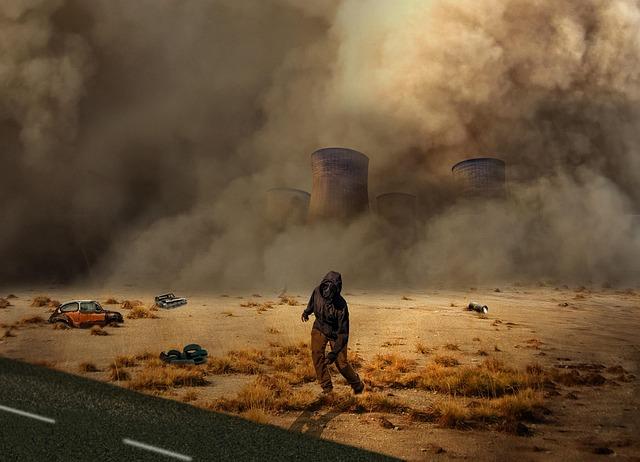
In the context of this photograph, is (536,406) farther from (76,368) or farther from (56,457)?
(76,368)

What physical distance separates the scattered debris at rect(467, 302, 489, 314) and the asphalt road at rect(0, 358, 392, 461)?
1177cm

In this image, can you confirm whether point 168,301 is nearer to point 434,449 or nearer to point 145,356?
point 145,356

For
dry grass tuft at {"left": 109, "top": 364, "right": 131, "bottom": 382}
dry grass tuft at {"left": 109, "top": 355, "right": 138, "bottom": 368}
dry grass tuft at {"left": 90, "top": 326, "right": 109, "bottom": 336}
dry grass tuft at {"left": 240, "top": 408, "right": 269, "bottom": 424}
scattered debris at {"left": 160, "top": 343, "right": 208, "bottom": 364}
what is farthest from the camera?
dry grass tuft at {"left": 90, "top": 326, "right": 109, "bottom": 336}

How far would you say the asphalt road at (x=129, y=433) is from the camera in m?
6.85

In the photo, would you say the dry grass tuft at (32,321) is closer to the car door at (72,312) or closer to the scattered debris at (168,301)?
the car door at (72,312)

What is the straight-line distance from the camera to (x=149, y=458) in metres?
6.70

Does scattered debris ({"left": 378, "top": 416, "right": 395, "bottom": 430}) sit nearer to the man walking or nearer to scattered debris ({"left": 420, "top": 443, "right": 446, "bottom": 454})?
scattered debris ({"left": 420, "top": 443, "right": 446, "bottom": 454})

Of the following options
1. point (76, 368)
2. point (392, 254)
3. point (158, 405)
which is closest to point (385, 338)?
point (158, 405)

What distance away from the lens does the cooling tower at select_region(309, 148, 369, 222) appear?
944 inches

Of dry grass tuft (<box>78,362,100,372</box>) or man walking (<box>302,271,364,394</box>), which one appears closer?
man walking (<box>302,271,364,394</box>)

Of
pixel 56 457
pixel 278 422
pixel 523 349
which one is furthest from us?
pixel 523 349

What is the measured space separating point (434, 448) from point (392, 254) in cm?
2034

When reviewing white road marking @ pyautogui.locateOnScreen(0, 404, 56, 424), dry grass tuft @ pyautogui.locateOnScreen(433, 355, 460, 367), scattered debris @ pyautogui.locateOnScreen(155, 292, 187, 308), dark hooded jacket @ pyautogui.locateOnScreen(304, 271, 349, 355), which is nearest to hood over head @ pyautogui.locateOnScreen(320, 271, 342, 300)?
dark hooded jacket @ pyautogui.locateOnScreen(304, 271, 349, 355)

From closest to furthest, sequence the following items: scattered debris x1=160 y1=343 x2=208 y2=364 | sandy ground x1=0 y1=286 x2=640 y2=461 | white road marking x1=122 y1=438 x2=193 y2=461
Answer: white road marking x1=122 y1=438 x2=193 y2=461, sandy ground x1=0 y1=286 x2=640 y2=461, scattered debris x1=160 y1=343 x2=208 y2=364
